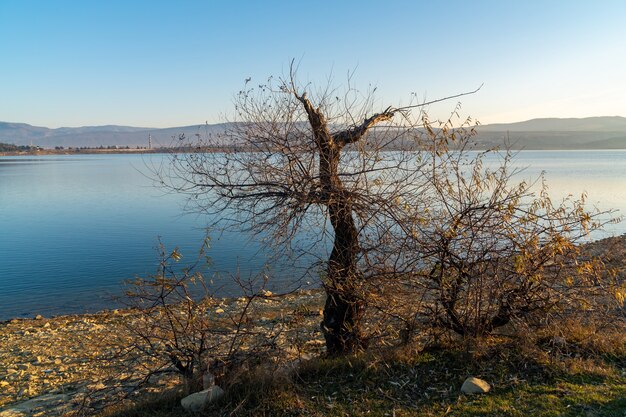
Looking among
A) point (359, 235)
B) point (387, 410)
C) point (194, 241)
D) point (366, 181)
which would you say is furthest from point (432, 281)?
point (194, 241)

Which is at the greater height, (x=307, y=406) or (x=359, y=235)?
(x=359, y=235)

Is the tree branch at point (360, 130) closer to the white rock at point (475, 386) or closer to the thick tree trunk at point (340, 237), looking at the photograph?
the thick tree trunk at point (340, 237)

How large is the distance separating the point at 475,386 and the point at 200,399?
10.6ft

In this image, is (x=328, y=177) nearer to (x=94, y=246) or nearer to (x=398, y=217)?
(x=398, y=217)

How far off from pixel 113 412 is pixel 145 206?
29245 millimetres

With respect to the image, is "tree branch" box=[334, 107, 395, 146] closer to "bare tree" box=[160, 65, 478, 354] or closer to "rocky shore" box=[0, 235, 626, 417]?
"bare tree" box=[160, 65, 478, 354]

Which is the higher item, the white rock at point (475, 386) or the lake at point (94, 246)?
the white rock at point (475, 386)

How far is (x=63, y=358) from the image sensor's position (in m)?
10.5

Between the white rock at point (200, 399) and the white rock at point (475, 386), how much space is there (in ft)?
9.50

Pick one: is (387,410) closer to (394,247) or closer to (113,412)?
(394,247)

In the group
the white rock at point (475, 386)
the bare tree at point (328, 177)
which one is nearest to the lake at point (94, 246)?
the bare tree at point (328, 177)

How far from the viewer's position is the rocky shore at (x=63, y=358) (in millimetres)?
7648

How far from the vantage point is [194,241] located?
22.0m

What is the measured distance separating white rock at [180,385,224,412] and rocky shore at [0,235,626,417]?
125cm
